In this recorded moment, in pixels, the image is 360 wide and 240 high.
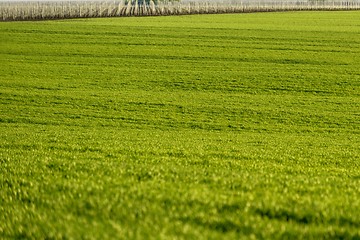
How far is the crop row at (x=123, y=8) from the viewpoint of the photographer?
244 ft

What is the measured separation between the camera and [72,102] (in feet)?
101

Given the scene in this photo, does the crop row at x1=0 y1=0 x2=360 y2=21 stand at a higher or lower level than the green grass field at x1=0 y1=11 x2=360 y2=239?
higher

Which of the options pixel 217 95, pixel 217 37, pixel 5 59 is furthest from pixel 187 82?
pixel 217 37

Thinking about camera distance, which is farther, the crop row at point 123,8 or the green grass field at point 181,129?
the crop row at point 123,8

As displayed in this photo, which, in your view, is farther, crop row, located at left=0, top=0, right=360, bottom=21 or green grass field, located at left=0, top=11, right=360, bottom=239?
crop row, located at left=0, top=0, right=360, bottom=21

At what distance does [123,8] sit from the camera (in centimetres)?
8781

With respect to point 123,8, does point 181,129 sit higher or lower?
lower

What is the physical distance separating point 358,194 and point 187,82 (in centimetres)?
2900

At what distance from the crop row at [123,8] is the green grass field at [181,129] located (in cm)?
1126

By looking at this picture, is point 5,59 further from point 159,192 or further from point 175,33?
point 159,192

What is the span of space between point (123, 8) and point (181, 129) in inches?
2574

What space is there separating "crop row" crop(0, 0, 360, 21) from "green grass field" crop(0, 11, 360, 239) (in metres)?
11.3

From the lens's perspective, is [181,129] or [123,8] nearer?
[181,129]

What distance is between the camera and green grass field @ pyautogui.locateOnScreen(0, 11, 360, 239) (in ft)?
20.8
